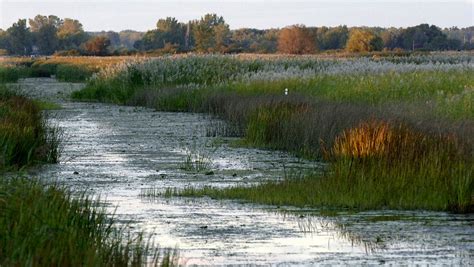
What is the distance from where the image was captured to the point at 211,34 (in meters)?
100

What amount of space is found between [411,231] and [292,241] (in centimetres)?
119

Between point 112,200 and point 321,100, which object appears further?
point 321,100

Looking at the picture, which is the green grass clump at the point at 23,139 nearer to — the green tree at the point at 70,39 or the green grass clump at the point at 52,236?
the green grass clump at the point at 52,236

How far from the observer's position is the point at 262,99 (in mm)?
20594

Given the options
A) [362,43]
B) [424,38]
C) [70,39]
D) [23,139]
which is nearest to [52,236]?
[23,139]

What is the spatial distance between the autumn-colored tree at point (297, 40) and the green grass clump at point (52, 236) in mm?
89848

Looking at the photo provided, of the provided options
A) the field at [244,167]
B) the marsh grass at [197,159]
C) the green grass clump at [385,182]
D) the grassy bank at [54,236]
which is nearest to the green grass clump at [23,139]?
the field at [244,167]

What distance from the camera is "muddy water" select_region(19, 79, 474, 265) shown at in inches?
326

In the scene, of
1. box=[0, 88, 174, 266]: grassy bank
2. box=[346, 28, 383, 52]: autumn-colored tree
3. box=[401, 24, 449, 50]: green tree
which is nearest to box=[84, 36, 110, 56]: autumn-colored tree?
box=[346, 28, 383, 52]: autumn-colored tree

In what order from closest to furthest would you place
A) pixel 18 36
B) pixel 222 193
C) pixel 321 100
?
pixel 222 193, pixel 321 100, pixel 18 36

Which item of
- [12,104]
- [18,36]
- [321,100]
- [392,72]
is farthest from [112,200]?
[18,36]

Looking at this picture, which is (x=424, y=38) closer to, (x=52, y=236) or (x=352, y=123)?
(x=352, y=123)

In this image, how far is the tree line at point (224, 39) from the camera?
98.2 metres

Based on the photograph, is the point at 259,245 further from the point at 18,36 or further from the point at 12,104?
the point at 18,36
